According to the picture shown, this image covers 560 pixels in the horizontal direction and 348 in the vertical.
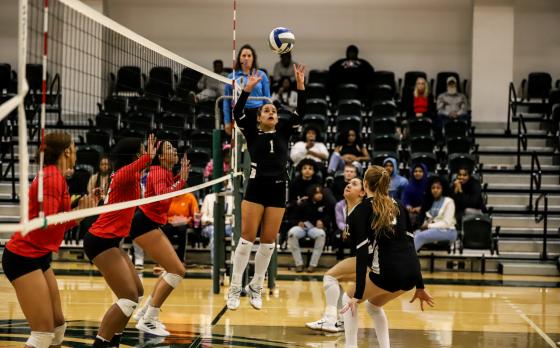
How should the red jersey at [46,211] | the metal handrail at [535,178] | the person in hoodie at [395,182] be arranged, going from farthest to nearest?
the metal handrail at [535,178], the person in hoodie at [395,182], the red jersey at [46,211]

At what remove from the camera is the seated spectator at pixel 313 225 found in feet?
47.2

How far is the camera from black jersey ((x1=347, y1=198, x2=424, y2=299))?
6.84 metres

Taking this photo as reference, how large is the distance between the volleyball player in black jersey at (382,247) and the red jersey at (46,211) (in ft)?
7.37

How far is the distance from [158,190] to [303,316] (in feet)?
8.87

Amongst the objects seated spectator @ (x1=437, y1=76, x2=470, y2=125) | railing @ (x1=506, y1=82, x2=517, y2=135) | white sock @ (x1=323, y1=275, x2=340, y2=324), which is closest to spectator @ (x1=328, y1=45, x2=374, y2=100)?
seated spectator @ (x1=437, y1=76, x2=470, y2=125)

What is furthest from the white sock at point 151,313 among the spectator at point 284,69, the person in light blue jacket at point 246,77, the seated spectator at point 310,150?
the spectator at point 284,69

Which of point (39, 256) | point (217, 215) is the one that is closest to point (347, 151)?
point (217, 215)

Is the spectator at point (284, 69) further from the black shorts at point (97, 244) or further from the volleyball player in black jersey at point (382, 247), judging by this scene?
the volleyball player in black jersey at point (382, 247)

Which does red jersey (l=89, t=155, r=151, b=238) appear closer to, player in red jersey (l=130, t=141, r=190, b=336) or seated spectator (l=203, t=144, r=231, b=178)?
player in red jersey (l=130, t=141, r=190, b=336)

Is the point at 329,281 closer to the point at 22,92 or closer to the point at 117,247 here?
the point at 117,247

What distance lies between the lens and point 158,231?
8.41 m

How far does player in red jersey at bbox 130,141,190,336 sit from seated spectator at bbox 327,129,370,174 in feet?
24.5

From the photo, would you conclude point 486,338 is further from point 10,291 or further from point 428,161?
point 428,161

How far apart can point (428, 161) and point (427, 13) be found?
19.4 ft
